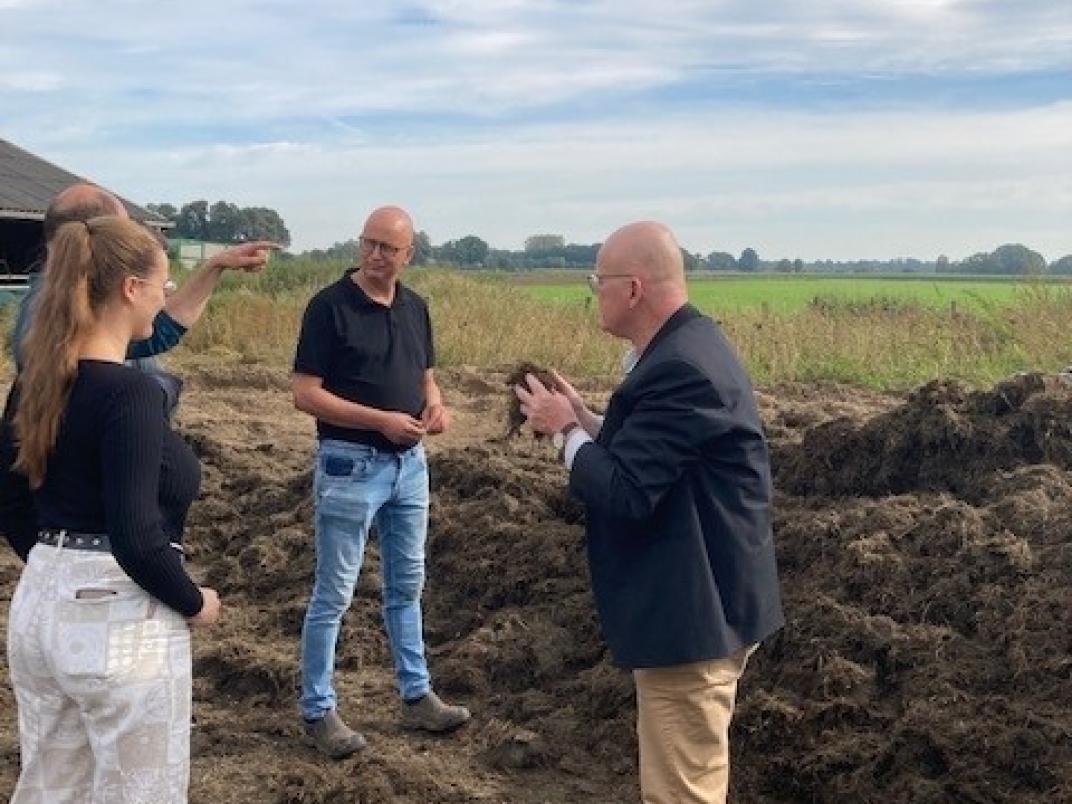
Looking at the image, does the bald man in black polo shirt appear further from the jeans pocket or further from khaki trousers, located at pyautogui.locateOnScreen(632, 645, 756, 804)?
khaki trousers, located at pyautogui.locateOnScreen(632, 645, 756, 804)

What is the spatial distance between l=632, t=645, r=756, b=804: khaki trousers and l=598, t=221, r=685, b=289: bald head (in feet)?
3.29

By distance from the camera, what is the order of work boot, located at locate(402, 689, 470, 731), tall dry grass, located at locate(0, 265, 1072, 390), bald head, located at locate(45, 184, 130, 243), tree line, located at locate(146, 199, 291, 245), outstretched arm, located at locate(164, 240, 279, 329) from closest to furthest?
bald head, located at locate(45, 184, 130, 243)
outstretched arm, located at locate(164, 240, 279, 329)
work boot, located at locate(402, 689, 470, 731)
tall dry grass, located at locate(0, 265, 1072, 390)
tree line, located at locate(146, 199, 291, 245)

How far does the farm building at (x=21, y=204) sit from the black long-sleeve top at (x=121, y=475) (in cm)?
2027

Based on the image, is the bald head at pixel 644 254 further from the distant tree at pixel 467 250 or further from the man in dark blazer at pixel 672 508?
the distant tree at pixel 467 250

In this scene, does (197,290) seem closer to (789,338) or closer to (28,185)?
(789,338)

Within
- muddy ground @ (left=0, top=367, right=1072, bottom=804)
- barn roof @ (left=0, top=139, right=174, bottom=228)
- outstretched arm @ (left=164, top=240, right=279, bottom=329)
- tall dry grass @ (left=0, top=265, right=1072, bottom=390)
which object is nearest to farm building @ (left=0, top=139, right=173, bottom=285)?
barn roof @ (left=0, top=139, right=174, bottom=228)

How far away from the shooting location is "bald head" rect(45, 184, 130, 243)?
3.43 metres

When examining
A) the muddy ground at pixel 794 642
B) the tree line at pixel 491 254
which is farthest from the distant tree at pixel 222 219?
the muddy ground at pixel 794 642

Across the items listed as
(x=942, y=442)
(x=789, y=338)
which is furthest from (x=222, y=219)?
(x=942, y=442)

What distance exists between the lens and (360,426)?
448cm

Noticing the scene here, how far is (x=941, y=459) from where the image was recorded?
22.7 ft

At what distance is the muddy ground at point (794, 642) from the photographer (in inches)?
176

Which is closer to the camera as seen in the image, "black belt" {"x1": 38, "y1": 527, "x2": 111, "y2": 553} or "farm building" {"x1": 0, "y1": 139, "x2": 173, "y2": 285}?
"black belt" {"x1": 38, "y1": 527, "x2": 111, "y2": 553}

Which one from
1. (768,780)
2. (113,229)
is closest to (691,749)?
(768,780)
